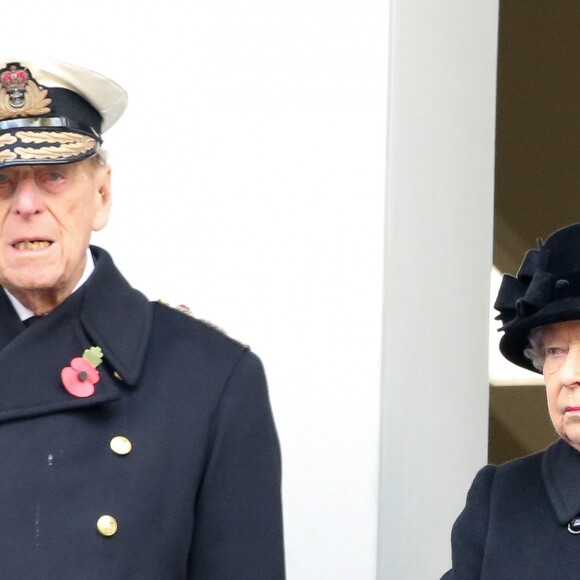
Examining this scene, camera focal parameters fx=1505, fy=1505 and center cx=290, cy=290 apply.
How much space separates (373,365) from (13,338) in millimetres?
1060

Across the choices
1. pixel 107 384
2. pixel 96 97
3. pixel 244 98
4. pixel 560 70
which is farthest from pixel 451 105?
pixel 560 70

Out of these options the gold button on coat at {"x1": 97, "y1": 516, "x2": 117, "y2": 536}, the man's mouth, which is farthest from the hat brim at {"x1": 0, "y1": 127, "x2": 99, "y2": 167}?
the gold button on coat at {"x1": 97, "y1": 516, "x2": 117, "y2": 536}

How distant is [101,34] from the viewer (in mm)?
3836

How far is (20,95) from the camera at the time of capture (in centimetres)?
293

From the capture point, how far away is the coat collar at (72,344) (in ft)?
9.45

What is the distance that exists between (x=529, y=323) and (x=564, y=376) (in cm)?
12

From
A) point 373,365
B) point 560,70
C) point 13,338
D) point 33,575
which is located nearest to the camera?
point 33,575

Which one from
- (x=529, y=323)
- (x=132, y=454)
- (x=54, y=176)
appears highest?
(x=54, y=176)

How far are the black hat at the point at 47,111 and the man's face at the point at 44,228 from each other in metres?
0.04

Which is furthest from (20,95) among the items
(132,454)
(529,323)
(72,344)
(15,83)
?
(529,323)

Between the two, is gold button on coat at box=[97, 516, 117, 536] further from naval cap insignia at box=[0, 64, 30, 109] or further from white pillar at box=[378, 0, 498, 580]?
white pillar at box=[378, 0, 498, 580]

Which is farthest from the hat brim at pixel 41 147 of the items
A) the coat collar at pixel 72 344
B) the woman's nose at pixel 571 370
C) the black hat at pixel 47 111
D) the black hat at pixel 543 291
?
the woman's nose at pixel 571 370

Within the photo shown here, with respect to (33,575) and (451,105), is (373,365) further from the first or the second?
(33,575)

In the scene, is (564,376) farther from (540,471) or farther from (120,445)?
(120,445)
